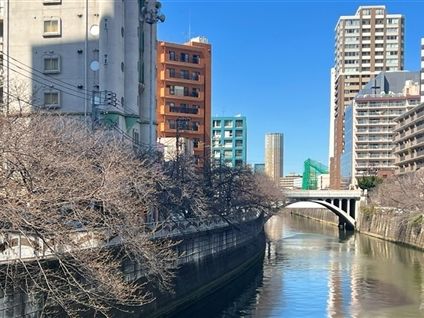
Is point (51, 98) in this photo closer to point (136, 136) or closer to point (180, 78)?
point (136, 136)

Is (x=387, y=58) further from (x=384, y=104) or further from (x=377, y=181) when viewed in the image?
(x=377, y=181)

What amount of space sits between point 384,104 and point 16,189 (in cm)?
10647

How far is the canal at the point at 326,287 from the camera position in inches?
1085

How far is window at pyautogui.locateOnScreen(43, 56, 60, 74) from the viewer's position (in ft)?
121

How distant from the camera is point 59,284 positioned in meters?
16.0

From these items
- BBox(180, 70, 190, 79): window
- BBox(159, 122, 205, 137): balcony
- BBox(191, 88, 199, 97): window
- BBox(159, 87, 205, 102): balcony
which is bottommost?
BBox(159, 122, 205, 137): balcony

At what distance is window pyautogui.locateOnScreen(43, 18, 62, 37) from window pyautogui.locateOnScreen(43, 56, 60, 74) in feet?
4.63

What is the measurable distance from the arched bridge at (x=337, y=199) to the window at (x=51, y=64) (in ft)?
161

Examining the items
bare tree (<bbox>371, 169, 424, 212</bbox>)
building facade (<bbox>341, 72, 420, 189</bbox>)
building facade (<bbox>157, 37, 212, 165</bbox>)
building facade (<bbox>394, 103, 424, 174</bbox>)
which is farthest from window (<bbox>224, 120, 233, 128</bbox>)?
bare tree (<bbox>371, 169, 424, 212</bbox>)

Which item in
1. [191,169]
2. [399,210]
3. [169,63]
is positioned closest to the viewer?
[191,169]

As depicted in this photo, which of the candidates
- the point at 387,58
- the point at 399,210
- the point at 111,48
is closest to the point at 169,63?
the point at 399,210

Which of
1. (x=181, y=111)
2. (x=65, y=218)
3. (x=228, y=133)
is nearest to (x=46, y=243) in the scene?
(x=65, y=218)

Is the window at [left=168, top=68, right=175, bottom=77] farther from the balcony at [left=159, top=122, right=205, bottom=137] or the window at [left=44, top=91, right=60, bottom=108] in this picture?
the window at [left=44, top=91, right=60, bottom=108]

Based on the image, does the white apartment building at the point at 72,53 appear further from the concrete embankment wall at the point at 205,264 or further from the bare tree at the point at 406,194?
the bare tree at the point at 406,194
